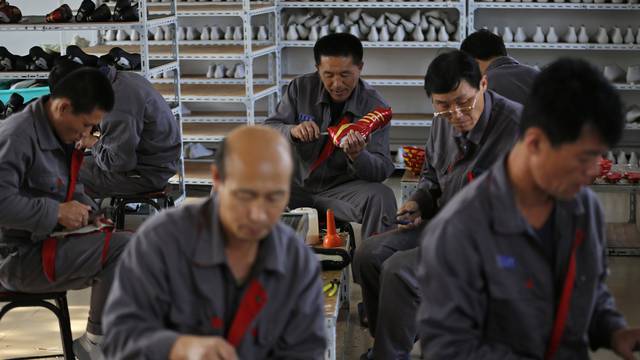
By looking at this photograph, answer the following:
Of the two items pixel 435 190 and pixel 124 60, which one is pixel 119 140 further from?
pixel 435 190

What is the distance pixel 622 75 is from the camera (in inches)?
300

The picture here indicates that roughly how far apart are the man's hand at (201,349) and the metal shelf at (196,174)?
4790 mm

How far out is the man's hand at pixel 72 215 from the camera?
3658mm

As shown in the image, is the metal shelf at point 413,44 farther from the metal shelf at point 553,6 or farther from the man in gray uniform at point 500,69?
the man in gray uniform at point 500,69

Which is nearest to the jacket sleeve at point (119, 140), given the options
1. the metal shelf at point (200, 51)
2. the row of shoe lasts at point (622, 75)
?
the metal shelf at point (200, 51)

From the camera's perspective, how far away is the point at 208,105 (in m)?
8.30

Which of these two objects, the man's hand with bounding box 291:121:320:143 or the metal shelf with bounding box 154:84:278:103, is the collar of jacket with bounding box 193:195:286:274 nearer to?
the man's hand with bounding box 291:121:320:143

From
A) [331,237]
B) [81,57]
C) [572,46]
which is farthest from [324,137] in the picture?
[572,46]

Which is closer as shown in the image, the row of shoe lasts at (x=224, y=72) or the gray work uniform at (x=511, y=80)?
the gray work uniform at (x=511, y=80)

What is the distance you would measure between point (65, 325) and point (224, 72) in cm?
421

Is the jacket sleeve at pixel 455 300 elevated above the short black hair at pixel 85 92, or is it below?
below

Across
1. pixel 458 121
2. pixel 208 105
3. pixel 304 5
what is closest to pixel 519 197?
pixel 458 121

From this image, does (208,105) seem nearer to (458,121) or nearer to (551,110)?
(458,121)

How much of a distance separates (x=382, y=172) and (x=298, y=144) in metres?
0.48
